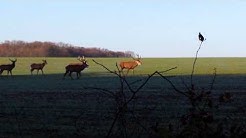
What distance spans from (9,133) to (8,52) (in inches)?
4141

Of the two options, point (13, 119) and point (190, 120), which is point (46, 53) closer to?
point (13, 119)

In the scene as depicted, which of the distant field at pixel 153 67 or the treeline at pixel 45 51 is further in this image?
the treeline at pixel 45 51

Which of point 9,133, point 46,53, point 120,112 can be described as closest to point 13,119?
point 9,133

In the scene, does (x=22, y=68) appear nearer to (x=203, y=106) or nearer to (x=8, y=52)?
(x=8, y=52)

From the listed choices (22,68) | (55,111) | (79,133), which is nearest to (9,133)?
(79,133)

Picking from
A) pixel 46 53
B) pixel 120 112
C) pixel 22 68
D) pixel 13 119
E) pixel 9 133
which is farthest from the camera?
pixel 46 53

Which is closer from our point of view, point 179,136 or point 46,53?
point 179,136

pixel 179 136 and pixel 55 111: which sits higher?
pixel 179 136

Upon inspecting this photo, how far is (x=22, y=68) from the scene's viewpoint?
231 ft

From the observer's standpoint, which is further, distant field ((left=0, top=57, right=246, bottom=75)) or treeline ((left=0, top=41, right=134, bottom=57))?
treeline ((left=0, top=41, right=134, bottom=57))

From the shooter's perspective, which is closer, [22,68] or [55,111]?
[55,111]

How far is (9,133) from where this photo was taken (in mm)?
11086

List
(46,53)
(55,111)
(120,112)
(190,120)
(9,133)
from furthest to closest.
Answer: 1. (46,53)
2. (55,111)
3. (9,133)
4. (120,112)
5. (190,120)

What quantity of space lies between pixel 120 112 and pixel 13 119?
398 inches
